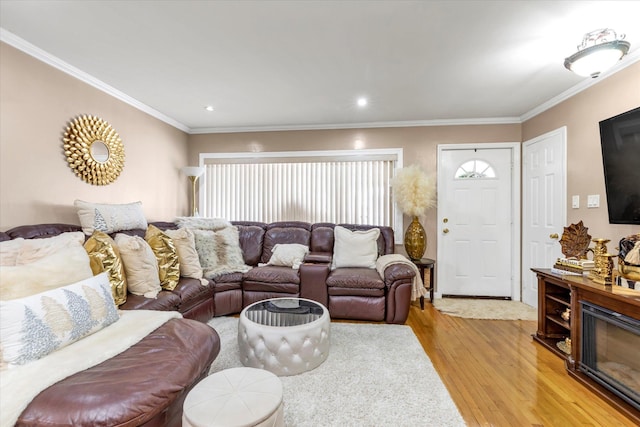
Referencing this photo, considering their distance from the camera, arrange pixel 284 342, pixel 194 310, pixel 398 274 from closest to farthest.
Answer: pixel 284 342, pixel 194 310, pixel 398 274

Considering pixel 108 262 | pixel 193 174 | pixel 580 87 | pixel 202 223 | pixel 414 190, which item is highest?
pixel 580 87

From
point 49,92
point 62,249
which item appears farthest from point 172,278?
point 49,92

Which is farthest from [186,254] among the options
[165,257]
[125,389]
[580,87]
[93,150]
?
[580,87]

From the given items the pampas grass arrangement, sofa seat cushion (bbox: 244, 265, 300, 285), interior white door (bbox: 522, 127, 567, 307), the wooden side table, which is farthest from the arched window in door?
sofa seat cushion (bbox: 244, 265, 300, 285)

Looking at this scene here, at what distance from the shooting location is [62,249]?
5.73 feet

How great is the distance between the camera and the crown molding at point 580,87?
2334mm

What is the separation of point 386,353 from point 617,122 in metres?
2.70

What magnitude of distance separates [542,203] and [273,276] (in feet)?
11.1

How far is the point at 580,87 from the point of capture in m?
2.87

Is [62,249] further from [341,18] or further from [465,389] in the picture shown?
[465,389]

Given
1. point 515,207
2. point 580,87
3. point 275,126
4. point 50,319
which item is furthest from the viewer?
point 275,126

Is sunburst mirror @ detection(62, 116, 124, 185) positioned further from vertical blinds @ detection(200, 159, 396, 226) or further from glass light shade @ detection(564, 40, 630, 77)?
glass light shade @ detection(564, 40, 630, 77)

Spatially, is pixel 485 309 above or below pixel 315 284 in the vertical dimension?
below

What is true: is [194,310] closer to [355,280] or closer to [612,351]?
[355,280]
